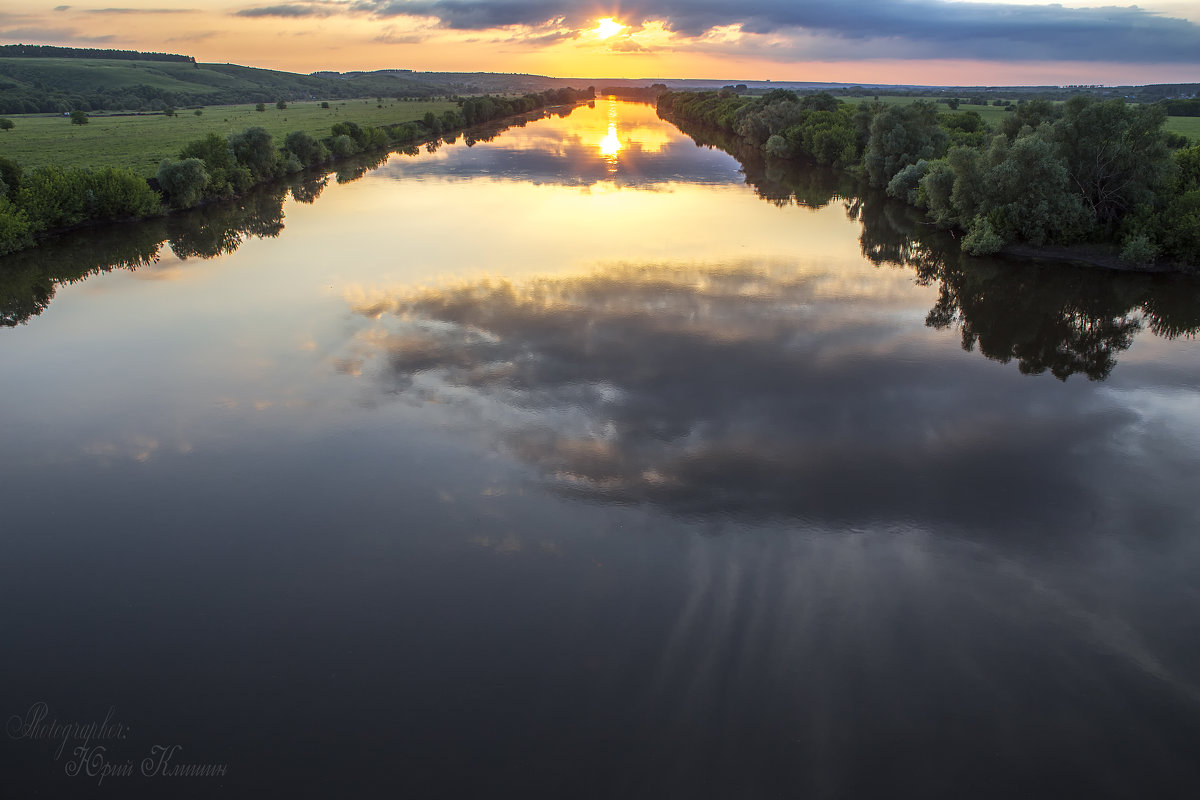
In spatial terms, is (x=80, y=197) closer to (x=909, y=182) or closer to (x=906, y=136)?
(x=909, y=182)

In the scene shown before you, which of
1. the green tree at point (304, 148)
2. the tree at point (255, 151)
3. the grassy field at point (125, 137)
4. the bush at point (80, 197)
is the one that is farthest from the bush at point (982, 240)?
the green tree at point (304, 148)

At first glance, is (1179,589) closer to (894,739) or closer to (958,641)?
(958,641)

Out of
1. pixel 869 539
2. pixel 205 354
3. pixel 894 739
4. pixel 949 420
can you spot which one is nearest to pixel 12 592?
pixel 205 354

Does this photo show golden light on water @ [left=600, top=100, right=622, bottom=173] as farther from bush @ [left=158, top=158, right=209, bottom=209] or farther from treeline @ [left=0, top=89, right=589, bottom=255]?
bush @ [left=158, top=158, right=209, bottom=209]

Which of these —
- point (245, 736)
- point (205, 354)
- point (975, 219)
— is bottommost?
point (245, 736)

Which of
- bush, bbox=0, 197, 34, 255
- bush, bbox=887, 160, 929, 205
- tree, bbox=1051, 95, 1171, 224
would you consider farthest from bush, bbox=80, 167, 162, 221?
tree, bbox=1051, 95, 1171, 224

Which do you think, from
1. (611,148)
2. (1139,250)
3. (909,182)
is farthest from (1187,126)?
(611,148)
